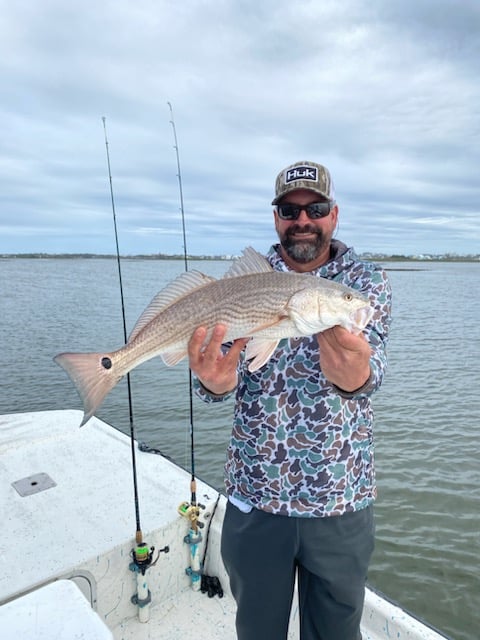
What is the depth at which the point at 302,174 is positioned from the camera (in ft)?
9.37

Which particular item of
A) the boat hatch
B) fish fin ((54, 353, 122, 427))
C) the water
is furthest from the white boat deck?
fish fin ((54, 353, 122, 427))

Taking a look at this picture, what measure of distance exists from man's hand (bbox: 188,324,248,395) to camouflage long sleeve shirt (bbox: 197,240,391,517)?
22cm

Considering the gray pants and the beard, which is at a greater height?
the beard

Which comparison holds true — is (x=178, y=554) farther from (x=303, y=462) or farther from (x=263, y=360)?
(x=263, y=360)

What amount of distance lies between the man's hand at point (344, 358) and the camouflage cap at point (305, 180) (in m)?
0.98

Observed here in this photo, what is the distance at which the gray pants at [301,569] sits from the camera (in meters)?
2.62

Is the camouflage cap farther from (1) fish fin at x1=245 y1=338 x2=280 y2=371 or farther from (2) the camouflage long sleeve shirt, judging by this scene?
(1) fish fin at x1=245 y1=338 x2=280 y2=371

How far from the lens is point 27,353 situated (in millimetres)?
17062

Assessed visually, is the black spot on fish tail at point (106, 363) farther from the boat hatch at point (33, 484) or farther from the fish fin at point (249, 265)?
the boat hatch at point (33, 484)

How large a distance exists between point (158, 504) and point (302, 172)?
3272 mm

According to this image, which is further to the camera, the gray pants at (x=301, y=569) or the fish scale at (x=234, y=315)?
the gray pants at (x=301, y=569)

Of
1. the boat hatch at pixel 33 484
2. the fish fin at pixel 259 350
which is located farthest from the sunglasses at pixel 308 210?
the boat hatch at pixel 33 484

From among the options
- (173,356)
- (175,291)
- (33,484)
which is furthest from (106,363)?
(33,484)

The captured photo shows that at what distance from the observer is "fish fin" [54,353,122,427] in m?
2.54
